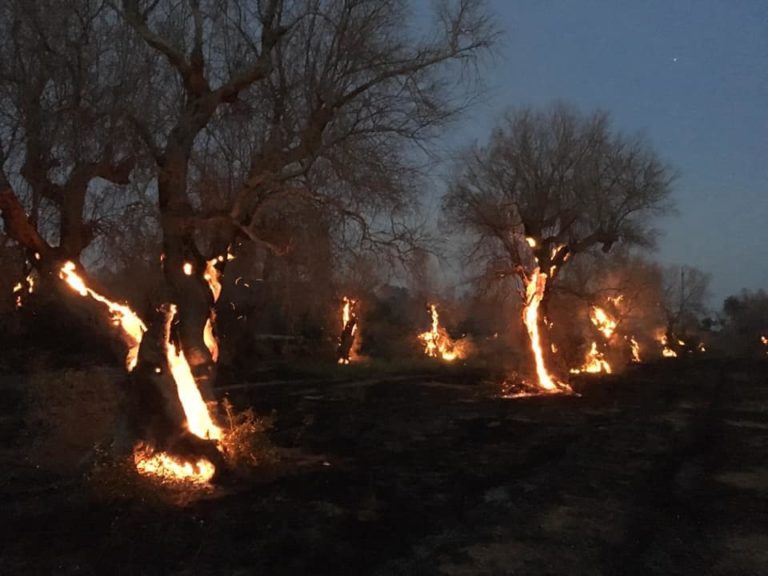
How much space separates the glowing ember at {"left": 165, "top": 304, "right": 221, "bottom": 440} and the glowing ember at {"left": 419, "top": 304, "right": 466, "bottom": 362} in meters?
32.7

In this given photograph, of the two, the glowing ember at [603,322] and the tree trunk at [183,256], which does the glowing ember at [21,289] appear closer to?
the tree trunk at [183,256]

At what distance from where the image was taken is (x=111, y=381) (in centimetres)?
1769

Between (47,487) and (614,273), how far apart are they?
3023 cm

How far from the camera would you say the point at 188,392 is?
10617mm

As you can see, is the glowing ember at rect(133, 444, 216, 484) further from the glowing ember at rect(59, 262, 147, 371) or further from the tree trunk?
the tree trunk

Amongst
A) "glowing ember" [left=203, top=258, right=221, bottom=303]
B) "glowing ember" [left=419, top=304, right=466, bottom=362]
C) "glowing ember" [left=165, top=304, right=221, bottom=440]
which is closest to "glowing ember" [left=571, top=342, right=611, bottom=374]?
"glowing ember" [left=419, top=304, right=466, bottom=362]

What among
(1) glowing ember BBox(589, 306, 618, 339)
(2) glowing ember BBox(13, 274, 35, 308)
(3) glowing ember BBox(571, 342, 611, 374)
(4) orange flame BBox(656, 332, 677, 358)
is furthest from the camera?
(4) orange flame BBox(656, 332, 677, 358)

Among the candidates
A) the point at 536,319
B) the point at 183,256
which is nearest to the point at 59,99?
the point at 183,256

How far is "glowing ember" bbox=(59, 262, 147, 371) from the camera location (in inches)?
418

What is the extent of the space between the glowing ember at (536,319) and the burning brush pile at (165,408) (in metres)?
16.7

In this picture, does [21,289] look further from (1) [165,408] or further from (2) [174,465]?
(2) [174,465]

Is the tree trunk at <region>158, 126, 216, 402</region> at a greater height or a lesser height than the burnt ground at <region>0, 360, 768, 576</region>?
greater

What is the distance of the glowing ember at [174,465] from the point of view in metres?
9.99

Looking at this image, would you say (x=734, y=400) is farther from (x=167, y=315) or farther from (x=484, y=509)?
(x=167, y=315)
